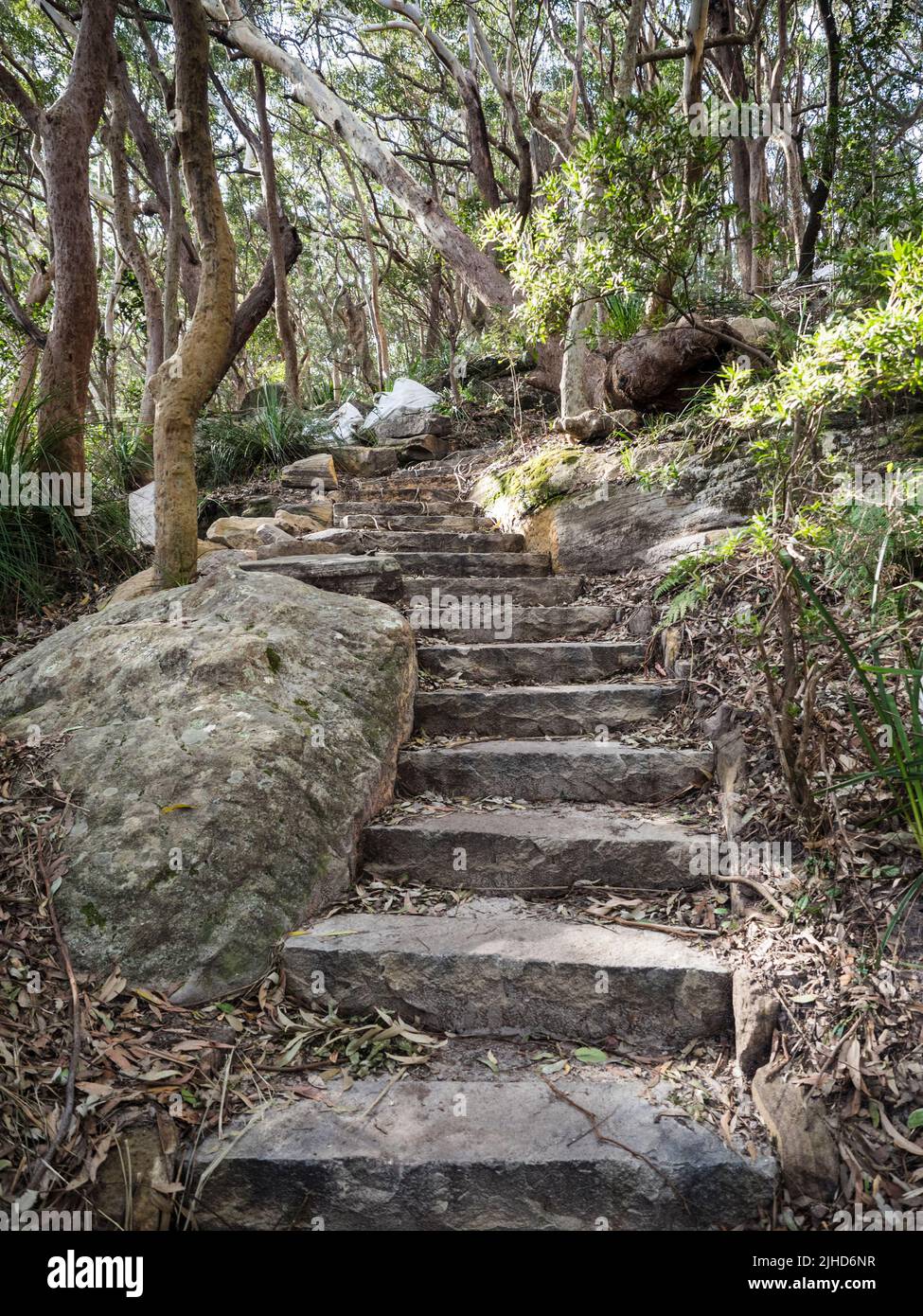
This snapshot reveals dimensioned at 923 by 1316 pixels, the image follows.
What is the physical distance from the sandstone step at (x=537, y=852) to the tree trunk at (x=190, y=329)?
202 centimetres

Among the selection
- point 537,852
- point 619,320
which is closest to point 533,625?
point 537,852

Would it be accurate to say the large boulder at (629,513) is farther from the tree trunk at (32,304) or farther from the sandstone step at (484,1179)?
the tree trunk at (32,304)

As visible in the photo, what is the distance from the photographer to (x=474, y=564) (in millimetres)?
4668

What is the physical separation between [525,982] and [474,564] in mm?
2942

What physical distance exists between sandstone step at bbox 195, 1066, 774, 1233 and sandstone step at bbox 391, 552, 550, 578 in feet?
10.4

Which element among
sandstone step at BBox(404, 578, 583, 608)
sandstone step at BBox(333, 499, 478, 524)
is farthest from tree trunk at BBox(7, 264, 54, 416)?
sandstone step at BBox(404, 578, 583, 608)

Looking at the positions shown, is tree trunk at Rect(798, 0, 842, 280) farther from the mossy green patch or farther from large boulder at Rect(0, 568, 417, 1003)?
large boulder at Rect(0, 568, 417, 1003)

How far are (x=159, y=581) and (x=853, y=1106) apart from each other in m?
3.51

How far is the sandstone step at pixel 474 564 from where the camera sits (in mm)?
4594

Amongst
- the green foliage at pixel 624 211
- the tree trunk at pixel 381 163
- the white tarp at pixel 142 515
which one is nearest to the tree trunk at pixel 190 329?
the white tarp at pixel 142 515

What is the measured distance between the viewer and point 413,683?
3.38 m

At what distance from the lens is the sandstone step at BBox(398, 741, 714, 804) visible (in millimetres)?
2857
